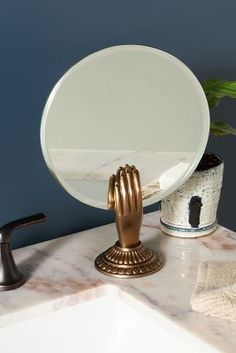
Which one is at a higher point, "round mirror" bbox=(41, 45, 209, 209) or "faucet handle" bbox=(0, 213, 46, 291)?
"round mirror" bbox=(41, 45, 209, 209)

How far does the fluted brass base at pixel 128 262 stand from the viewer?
2.84 feet

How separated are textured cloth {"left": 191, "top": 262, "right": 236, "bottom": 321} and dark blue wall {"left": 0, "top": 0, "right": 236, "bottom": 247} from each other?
0.83 ft

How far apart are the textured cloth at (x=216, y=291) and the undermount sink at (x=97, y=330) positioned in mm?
54

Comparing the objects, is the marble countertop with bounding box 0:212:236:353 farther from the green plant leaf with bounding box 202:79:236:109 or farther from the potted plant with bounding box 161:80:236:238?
the green plant leaf with bounding box 202:79:236:109

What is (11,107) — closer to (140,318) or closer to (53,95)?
(53,95)

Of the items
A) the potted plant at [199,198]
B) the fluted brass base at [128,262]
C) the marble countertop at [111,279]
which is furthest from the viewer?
the potted plant at [199,198]

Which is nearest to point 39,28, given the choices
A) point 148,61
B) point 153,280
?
point 148,61

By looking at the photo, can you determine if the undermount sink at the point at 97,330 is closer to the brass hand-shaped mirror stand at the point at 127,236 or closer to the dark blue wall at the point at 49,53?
the brass hand-shaped mirror stand at the point at 127,236

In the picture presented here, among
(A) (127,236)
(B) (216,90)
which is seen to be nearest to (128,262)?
(A) (127,236)

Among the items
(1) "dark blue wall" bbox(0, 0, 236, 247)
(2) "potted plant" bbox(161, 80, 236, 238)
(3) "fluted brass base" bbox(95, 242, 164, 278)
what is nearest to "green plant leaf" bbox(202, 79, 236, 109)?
(2) "potted plant" bbox(161, 80, 236, 238)

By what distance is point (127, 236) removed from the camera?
880 mm

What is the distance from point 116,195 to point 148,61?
213mm

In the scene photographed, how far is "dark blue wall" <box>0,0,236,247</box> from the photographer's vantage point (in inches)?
35.3

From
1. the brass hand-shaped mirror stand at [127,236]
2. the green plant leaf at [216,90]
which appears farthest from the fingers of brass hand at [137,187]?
the green plant leaf at [216,90]
